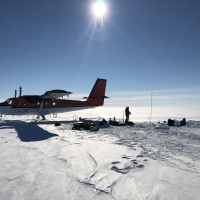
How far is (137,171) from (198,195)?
4.37 ft

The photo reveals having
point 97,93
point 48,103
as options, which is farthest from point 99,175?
point 97,93

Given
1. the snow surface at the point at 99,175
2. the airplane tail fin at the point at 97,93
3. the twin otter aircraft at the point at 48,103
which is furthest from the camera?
the airplane tail fin at the point at 97,93

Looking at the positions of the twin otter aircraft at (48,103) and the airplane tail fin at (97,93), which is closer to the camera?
the twin otter aircraft at (48,103)

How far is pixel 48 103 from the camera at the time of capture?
1811cm

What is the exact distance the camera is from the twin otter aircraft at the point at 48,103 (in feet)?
52.0

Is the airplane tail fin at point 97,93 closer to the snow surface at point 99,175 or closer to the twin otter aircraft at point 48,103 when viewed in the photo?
the twin otter aircraft at point 48,103

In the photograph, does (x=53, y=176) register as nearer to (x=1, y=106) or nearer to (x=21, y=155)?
(x=21, y=155)

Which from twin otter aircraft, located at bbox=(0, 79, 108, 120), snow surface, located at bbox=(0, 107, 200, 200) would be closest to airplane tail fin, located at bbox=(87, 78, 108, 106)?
twin otter aircraft, located at bbox=(0, 79, 108, 120)

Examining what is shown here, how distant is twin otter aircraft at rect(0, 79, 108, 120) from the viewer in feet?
52.0

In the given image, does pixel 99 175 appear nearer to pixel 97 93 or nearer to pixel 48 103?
pixel 48 103

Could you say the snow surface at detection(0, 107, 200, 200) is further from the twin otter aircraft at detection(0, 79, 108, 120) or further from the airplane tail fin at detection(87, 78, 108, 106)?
the airplane tail fin at detection(87, 78, 108, 106)

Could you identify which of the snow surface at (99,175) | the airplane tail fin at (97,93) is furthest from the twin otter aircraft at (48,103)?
the snow surface at (99,175)

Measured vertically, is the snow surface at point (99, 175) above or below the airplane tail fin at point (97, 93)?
below

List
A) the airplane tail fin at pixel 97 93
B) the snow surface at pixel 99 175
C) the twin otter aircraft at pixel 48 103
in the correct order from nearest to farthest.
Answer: the snow surface at pixel 99 175 < the twin otter aircraft at pixel 48 103 < the airplane tail fin at pixel 97 93
